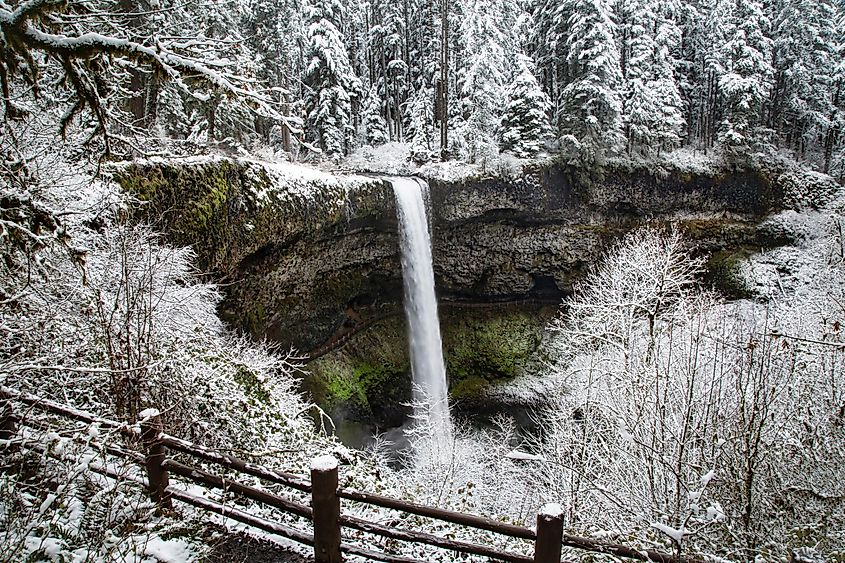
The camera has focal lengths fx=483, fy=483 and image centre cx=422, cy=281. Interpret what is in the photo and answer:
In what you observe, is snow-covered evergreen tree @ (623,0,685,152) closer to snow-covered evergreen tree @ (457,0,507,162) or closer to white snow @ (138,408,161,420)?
snow-covered evergreen tree @ (457,0,507,162)

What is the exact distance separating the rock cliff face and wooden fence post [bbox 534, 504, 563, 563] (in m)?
9.25

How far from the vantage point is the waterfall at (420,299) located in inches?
763

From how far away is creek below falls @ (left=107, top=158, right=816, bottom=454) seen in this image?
46.8ft

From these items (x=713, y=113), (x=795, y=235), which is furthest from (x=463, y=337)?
(x=713, y=113)

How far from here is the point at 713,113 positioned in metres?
31.8

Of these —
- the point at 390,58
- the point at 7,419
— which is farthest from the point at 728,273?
the point at 7,419

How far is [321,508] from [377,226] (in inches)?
621

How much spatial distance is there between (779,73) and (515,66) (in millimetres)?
20651

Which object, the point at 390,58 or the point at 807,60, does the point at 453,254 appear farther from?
the point at 807,60

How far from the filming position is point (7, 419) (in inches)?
151

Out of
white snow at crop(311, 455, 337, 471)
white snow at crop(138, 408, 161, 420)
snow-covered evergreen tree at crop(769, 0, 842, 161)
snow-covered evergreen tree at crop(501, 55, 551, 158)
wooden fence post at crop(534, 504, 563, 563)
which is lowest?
wooden fence post at crop(534, 504, 563, 563)

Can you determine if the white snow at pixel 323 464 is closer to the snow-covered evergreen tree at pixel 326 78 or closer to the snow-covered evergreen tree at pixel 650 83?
the snow-covered evergreen tree at pixel 650 83

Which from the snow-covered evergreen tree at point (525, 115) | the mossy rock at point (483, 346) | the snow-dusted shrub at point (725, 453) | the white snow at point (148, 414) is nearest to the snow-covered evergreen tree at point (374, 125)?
the snow-covered evergreen tree at point (525, 115)

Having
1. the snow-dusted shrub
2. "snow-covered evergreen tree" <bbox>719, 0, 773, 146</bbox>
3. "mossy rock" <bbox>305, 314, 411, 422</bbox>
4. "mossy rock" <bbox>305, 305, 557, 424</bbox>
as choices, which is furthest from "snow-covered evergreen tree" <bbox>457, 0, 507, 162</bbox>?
"snow-covered evergreen tree" <bbox>719, 0, 773, 146</bbox>
